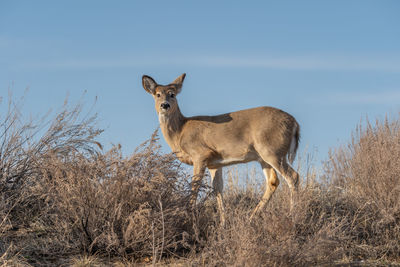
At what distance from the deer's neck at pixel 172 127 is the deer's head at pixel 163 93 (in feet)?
0.35

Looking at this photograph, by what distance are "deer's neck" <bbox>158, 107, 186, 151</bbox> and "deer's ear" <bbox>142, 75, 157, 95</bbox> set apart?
56cm

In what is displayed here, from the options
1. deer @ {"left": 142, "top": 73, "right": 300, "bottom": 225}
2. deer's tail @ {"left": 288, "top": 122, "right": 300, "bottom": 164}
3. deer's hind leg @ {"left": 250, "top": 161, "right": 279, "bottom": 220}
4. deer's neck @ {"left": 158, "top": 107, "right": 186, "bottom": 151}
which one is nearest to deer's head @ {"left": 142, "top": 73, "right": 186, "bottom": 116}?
deer @ {"left": 142, "top": 73, "right": 300, "bottom": 225}

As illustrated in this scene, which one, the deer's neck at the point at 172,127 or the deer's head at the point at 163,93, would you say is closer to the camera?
the deer's head at the point at 163,93

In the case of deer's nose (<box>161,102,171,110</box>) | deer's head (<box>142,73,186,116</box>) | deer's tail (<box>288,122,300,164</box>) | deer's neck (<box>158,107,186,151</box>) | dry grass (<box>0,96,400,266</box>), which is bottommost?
dry grass (<box>0,96,400,266</box>)

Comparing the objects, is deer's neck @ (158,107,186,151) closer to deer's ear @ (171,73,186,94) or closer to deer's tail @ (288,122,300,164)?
deer's ear @ (171,73,186,94)

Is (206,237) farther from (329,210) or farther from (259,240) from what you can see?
(329,210)

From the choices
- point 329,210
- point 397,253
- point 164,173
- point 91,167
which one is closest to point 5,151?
point 91,167

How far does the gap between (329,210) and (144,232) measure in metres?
4.03

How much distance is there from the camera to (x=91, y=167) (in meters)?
7.28

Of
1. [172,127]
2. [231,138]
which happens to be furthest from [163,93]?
[231,138]

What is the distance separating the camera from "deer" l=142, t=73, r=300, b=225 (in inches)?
397

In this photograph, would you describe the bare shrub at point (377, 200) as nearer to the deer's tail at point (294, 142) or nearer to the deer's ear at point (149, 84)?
the deer's tail at point (294, 142)

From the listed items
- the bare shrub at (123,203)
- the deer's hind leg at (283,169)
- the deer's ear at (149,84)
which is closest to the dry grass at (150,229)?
the bare shrub at (123,203)

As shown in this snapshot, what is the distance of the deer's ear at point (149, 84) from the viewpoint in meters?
10.8
